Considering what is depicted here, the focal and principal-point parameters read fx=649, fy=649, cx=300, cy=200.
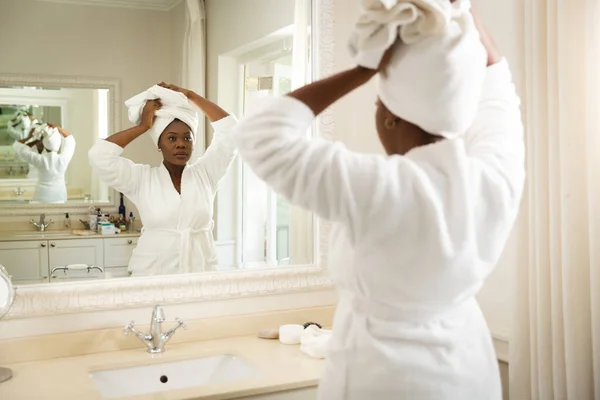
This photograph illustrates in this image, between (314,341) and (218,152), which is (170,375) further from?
(218,152)

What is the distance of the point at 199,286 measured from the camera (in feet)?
6.61

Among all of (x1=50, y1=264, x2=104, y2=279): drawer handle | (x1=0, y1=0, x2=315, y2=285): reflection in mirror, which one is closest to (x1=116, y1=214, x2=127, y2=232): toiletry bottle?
(x1=0, y1=0, x2=315, y2=285): reflection in mirror

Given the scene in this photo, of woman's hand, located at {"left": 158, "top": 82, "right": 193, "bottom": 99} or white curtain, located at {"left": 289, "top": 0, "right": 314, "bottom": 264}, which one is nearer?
woman's hand, located at {"left": 158, "top": 82, "right": 193, "bottom": 99}

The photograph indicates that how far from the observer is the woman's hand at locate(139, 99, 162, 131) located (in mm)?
1950

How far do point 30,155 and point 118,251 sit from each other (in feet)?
1.21

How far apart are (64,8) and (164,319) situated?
0.94 metres

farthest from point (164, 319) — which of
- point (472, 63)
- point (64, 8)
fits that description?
point (472, 63)

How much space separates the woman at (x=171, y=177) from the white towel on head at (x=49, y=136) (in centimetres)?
10

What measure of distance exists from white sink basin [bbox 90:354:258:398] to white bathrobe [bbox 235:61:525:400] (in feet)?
2.72

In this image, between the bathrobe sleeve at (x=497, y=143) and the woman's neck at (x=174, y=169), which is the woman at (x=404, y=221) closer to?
the bathrobe sleeve at (x=497, y=143)

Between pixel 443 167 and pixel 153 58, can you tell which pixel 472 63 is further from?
pixel 153 58

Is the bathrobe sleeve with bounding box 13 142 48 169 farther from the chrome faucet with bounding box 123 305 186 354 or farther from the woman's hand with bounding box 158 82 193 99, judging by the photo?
the chrome faucet with bounding box 123 305 186 354

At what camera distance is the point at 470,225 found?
3.12ft

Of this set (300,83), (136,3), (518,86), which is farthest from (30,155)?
(518,86)
